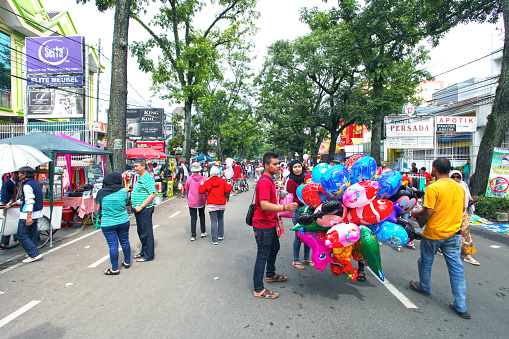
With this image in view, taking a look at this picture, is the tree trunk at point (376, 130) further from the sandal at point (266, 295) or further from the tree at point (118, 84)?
the sandal at point (266, 295)

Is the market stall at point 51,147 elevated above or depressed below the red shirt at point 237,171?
above

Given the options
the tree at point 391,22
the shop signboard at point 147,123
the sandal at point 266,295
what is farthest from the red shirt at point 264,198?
the shop signboard at point 147,123

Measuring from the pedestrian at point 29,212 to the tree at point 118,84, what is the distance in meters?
4.42

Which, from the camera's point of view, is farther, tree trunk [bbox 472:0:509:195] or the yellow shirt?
tree trunk [bbox 472:0:509:195]

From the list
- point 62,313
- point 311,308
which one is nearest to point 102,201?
point 62,313

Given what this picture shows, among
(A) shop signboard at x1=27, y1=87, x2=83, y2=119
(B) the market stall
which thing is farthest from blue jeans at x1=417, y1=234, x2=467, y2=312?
(A) shop signboard at x1=27, y1=87, x2=83, y2=119

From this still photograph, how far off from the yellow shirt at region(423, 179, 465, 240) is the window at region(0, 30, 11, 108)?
22113 millimetres

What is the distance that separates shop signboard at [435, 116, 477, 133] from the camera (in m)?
16.2

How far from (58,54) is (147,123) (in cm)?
1380

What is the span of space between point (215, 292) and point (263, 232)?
1.08m

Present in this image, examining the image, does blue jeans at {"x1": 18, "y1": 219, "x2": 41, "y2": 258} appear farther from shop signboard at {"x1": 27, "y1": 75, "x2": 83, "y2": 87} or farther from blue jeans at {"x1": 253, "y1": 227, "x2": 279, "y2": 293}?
shop signboard at {"x1": 27, "y1": 75, "x2": 83, "y2": 87}

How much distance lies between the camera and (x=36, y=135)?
751 cm

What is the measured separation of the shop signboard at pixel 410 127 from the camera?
16469 mm

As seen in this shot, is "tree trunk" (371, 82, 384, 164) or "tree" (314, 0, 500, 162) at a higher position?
"tree" (314, 0, 500, 162)
